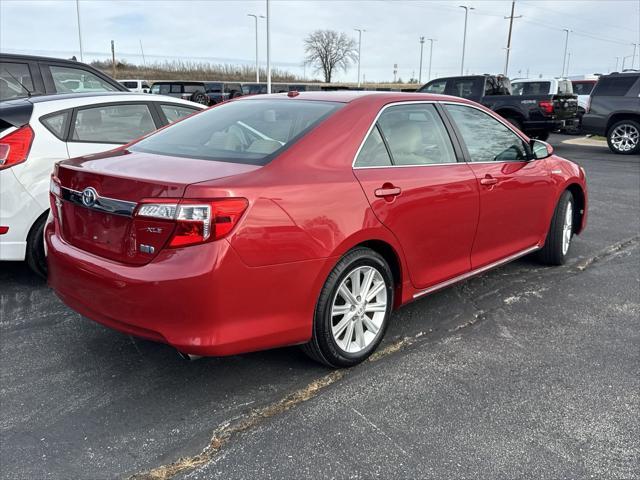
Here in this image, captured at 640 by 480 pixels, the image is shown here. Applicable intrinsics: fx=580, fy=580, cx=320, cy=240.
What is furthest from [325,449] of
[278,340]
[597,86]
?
[597,86]

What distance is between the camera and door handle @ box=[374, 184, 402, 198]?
3.24 m

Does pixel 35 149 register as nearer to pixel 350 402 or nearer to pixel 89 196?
pixel 89 196

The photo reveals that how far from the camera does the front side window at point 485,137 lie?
161 inches

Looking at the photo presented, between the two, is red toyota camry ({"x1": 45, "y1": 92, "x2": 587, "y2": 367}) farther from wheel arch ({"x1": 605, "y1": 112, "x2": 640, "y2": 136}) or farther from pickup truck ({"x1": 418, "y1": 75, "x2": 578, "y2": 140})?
wheel arch ({"x1": 605, "y1": 112, "x2": 640, "y2": 136})

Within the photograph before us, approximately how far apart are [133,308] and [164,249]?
13.0 inches

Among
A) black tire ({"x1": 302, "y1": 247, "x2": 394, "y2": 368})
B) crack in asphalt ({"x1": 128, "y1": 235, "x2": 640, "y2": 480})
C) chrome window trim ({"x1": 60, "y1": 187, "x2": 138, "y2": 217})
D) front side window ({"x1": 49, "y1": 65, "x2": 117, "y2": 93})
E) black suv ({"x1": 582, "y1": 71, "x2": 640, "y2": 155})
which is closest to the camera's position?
crack in asphalt ({"x1": 128, "y1": 235, "x2": 640, "y2": 480})

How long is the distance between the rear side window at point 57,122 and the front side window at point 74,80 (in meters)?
2.66

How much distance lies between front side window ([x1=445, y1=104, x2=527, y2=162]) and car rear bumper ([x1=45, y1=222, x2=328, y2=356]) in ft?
5.84

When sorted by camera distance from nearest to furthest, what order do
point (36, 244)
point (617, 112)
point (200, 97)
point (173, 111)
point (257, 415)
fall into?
point (257, 415)
point (36, 244)
point (173, 111)
point (617, 112)
point (200, 97)

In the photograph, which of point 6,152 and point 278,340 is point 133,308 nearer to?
point 278,340

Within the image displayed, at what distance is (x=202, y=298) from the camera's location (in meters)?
2.58

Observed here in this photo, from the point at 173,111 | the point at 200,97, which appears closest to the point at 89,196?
the point at 173,111

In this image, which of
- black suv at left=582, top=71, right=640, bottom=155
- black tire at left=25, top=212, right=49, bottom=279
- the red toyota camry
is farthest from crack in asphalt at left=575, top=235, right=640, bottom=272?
black suv at left=582, top=71, right=640, bottom=155

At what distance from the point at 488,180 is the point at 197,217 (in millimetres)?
2321
